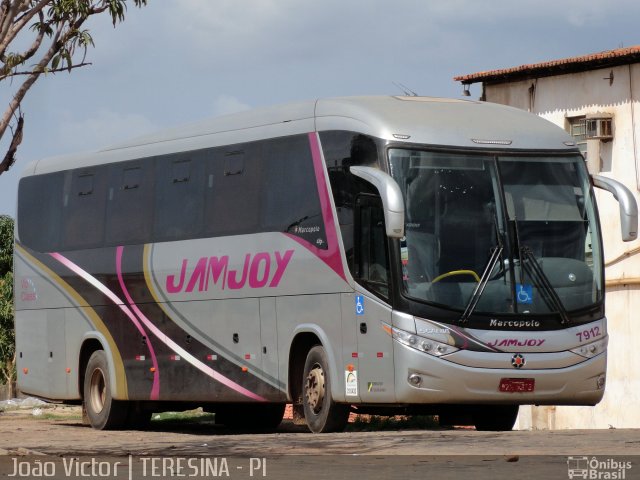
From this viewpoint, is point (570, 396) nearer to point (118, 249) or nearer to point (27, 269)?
point (118, 249)

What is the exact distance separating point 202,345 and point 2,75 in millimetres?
4603

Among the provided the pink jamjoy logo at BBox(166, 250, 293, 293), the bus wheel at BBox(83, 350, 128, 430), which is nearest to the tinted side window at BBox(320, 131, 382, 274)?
the pink jamjoy logo at BBox(166, 250, 293, 293)

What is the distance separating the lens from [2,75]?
21.1m

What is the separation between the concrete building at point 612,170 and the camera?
101ft

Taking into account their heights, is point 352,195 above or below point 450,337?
above

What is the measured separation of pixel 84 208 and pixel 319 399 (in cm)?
625

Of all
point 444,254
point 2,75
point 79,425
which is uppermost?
point 2,75

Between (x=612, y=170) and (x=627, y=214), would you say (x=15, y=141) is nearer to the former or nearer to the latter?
(x=627, y=214)

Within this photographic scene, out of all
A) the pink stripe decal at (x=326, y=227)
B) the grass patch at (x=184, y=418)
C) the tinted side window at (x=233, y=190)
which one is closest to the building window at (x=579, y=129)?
the grass patch at (x=184, y=418)

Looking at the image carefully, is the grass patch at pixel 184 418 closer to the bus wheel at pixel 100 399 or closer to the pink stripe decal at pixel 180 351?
the bus wheel at pixel 100 399

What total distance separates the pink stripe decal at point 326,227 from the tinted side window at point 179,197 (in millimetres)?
2579

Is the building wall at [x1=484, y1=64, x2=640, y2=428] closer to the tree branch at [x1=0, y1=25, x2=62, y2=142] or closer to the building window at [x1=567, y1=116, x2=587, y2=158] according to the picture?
the building window at [x1=567, y1=116, x2=587, y2=158]

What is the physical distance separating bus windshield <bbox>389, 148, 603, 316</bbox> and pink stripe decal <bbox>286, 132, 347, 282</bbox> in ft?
3.39

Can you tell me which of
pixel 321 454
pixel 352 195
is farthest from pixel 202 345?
pixel 321 454
